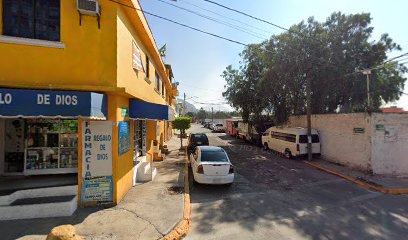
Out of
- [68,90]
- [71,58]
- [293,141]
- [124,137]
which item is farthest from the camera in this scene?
[293,141]

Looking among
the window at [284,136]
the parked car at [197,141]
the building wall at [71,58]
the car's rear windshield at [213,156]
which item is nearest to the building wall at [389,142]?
the window at [284,136]

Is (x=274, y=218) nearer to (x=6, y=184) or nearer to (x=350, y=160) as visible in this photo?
(x=6, y=184)

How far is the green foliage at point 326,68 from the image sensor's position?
54.0 feet

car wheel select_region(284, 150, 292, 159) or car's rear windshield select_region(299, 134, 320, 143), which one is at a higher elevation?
car's rear windshield select_region(299, 134, 320, 143)

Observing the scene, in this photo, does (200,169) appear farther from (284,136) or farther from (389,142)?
(284,136)

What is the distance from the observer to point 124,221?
232 inches

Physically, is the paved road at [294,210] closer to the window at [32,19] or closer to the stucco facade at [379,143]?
the stucco facade at [379,143]

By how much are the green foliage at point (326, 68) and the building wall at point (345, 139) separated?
3.11m

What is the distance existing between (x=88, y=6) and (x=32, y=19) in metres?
1.56

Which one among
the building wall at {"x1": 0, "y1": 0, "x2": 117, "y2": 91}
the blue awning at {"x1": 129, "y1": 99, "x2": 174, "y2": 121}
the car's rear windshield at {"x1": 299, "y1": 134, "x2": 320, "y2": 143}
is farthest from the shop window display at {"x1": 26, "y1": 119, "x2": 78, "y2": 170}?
the car's rear windshield at {"x1": 299, "y1": 134, "x2": 320, "y2": 143}

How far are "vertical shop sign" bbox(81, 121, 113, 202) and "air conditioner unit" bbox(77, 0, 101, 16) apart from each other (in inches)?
116

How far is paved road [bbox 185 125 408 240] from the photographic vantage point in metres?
5.86

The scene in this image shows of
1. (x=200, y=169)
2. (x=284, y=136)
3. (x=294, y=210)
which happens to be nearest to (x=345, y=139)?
(x=284, y=136)

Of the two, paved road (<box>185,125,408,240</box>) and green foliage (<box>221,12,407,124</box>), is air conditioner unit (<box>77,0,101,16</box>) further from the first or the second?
green foliage (<box>221,12,407,124</box>)
